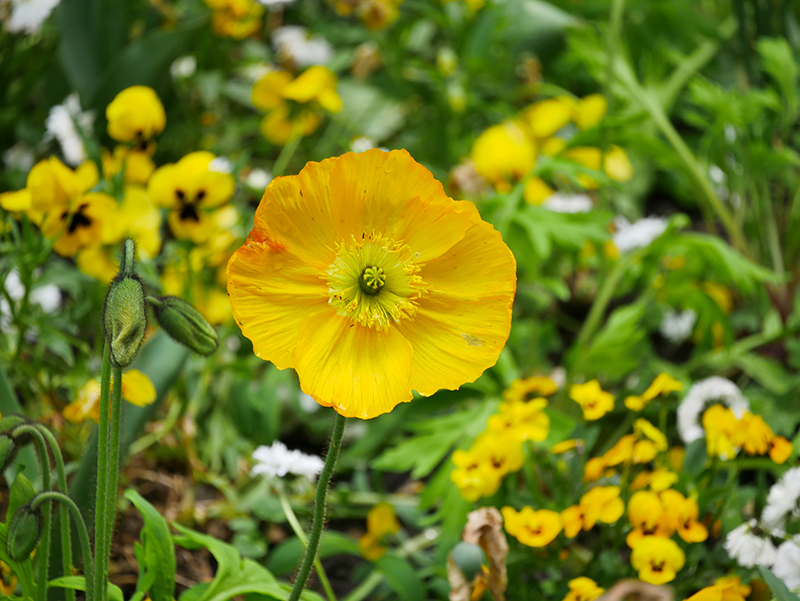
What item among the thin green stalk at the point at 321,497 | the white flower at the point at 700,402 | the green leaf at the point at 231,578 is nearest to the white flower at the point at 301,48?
the white flower at the point at 700,402

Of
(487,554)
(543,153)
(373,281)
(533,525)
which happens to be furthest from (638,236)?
(373,281)

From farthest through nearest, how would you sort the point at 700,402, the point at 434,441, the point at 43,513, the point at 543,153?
the point at 543,153 < the point at 434,441 < the point at 700,402 < the point at 43,513

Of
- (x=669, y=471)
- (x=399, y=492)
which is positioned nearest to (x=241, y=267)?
(x=669, y=471)

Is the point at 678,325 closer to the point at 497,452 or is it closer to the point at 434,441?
the point at 434,441

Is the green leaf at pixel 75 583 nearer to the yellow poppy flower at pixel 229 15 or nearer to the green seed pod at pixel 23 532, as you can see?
the green seed pod at pixel 23 532

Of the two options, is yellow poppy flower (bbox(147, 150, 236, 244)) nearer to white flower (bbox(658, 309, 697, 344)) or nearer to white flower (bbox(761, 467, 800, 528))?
white flower (bbox(761, 467, 800, 528))

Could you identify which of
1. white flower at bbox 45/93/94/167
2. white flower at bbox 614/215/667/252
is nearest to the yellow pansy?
white flower at bbox 614/215/667/252
